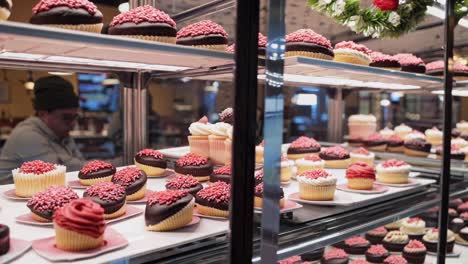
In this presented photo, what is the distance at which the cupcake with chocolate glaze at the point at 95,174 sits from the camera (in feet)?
6.42

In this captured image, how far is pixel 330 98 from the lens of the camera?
3.65 m

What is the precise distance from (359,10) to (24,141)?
2441 millimetres

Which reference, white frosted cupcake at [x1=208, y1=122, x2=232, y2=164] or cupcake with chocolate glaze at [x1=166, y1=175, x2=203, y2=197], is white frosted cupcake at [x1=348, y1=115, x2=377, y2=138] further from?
cupcake with chocolate glaze at [x1=166, y1=175, x2=203, y2=197]

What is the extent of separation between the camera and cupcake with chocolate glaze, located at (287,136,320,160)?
3.00 m

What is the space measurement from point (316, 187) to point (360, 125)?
2.08 m

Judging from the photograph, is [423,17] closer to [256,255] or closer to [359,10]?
[359,10]

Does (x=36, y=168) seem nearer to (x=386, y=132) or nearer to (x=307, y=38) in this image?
(x=307, y=38)

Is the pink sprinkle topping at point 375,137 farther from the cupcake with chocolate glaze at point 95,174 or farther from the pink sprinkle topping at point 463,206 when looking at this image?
the cupcake with chocolate glaze at point 95,174

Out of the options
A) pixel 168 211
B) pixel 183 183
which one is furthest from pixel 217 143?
pixel 168 211

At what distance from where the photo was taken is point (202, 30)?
1784mm

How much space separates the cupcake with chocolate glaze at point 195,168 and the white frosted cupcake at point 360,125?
83.8 inches

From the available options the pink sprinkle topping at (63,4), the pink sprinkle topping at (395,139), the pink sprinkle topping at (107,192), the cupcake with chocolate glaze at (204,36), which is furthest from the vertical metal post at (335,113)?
the pink sprinkle topping at (63,4)

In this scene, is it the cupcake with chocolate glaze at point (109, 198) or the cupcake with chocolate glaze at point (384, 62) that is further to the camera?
the cupcake with chocolate glaze at point (384, 62)

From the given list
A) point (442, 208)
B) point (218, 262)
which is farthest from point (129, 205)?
point (442, 208)
